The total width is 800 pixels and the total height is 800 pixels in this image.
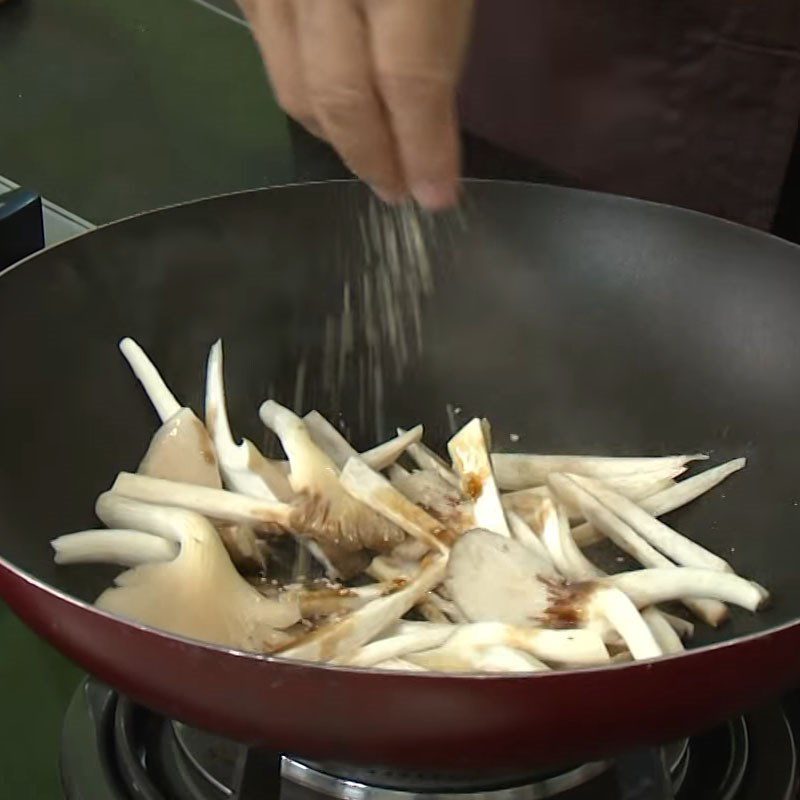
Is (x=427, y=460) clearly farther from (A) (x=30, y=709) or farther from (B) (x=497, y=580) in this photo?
(A) (x=30, y=709)

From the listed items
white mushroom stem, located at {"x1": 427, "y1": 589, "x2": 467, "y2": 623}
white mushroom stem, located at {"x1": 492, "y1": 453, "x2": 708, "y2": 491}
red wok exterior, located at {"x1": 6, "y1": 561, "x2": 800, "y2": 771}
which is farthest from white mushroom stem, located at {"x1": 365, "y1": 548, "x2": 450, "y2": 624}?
red wok exterior, located at {"x1": 6, "y1": 561, "x2": 800, "y2": 771}

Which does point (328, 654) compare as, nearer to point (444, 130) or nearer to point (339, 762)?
point (339, 762)

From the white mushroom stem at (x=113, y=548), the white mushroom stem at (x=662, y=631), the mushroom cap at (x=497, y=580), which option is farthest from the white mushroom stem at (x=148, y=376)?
the white mushroom stem at (x=662, y=631)

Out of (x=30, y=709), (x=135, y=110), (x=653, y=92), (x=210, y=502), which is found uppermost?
(x=653, y=92)

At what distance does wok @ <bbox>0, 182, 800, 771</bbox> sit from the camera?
0.76 metres

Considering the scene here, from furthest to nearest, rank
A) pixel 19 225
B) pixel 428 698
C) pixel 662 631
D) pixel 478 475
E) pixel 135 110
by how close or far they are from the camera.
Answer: pixel 135 110
pixel 19 225
pixel 478 475
pixel 662 631
pixel 428 698

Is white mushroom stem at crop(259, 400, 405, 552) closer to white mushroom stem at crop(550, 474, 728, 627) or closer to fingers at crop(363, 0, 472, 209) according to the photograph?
white mushroom stem at crop(550, 474, 728, 627)

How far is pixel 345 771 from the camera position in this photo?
1.99 ft

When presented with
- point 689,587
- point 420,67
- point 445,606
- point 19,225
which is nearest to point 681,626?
point 689,587

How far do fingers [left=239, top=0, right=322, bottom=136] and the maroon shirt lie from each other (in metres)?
0.35

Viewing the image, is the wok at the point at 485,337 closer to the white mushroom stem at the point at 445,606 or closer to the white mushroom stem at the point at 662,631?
the white mushroom stem at the point at 662,631

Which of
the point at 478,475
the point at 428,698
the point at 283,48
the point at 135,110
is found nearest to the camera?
the point at 428,698

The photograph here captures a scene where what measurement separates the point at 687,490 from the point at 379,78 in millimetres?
368

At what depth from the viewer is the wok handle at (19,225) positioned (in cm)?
94
